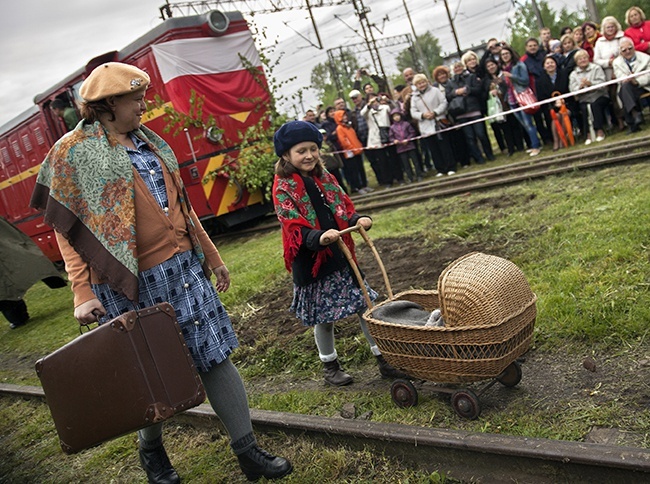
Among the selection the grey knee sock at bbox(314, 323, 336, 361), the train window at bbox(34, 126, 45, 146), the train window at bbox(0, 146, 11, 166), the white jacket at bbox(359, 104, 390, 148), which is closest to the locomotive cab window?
the train window at bbox(34, 126, 45, 146)

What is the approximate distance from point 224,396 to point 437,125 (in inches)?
432

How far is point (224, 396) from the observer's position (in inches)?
140

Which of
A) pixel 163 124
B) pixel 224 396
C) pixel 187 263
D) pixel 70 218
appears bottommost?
pixel 224 396

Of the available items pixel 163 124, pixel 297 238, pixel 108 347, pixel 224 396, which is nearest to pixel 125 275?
pixel 108 347

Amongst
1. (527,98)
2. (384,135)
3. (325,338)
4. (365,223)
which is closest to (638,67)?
(527,98)

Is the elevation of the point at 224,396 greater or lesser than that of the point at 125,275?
lesser

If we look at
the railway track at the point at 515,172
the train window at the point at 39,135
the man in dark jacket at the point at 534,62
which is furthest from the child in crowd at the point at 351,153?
the train window at the point at 39,135

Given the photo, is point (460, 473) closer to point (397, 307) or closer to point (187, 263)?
point (397, 307)

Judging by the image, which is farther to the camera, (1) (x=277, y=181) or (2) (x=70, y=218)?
(1) (x=277, y=181)

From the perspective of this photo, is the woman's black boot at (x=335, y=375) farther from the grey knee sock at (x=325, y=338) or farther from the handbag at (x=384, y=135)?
the handbag at (x=384, y=135)

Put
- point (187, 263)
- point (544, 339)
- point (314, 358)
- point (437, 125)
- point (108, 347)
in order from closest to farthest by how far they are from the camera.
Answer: point (108, 347)
point (187, 263)
point (544, 339)
point (314, 358)
point (437, 125)

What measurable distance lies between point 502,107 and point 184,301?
1085 cm

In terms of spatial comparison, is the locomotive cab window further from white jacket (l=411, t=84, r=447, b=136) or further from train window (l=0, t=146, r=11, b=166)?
white jacket (l=411, t=84, r=447, b=136)

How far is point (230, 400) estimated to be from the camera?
11.8 feet
